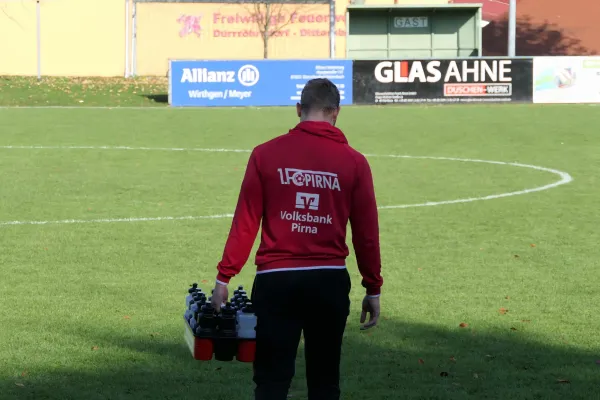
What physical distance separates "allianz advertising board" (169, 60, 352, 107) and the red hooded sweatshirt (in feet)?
108

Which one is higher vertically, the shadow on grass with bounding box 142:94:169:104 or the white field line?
the shadow on grass with bounding box 142:94:169:104

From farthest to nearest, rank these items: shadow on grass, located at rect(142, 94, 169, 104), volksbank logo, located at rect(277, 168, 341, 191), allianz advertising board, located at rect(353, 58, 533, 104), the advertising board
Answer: shadow on grass, located at rect(142, 94, 169, 104), the advertising board, allianz advertising board, located at rect(353, 58, 533, 104), volksbank logo, located at rect(277, 168, 341, 191)

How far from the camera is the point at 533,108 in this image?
3681 cm

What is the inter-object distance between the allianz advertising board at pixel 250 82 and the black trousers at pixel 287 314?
32.9 m

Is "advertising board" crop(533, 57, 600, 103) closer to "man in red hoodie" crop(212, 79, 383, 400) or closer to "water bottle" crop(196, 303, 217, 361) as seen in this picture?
"man in red hoodie" crop(212, 79, 383, 400)

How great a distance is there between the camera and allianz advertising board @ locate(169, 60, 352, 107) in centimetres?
3847

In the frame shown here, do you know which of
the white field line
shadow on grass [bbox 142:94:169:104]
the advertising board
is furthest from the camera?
shadow on grass [bbox 142:94:169:104]

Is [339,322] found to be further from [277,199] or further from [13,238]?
[13,238]

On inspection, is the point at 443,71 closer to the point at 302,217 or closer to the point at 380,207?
the point at 380,207

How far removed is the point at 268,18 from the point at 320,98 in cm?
5398

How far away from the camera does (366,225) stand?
226 inches

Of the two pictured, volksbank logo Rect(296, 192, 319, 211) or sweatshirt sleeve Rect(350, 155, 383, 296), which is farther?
sweatshirt sleeve Rect(350, 155, 383, 296)

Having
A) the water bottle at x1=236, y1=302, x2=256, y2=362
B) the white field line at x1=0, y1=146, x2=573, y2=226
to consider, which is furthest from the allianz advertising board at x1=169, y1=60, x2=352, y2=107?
the water bottle at x1=236, y1=302, x2=256, y2=362

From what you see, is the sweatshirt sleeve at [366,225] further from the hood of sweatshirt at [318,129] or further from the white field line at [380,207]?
the white field line at [380,207]
